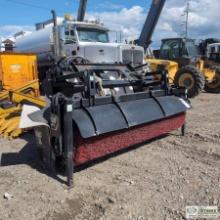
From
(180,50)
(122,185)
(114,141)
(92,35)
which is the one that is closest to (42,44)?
(92,35)

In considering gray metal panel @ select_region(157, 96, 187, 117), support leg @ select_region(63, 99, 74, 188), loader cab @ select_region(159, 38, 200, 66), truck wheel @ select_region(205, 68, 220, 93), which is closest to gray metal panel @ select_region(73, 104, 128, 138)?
support leg @ select_region(63, 99, 74, 188)

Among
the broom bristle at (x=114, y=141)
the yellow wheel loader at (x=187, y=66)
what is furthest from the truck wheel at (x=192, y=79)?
the broom bristle at (x=114, y=141)

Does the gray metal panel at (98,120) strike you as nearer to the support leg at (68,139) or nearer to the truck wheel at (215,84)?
the support leg at (68,139)

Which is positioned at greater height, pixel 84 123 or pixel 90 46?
pixel 90 46

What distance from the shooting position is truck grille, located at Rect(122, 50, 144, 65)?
11195 millimetres

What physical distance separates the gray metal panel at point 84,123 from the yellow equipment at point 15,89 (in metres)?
1.95

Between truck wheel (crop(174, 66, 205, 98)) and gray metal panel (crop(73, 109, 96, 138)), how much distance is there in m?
7.53

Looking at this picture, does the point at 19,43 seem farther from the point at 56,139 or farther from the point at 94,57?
the point at 56,139

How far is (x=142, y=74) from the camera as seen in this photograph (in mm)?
6266

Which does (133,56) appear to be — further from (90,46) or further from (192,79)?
(192,79)

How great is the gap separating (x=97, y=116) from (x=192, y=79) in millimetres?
7585

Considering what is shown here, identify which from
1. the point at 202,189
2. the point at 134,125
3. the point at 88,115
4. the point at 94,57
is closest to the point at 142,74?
the point at 134,125

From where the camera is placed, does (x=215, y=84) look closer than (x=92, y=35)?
No

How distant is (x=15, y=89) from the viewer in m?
6.65
